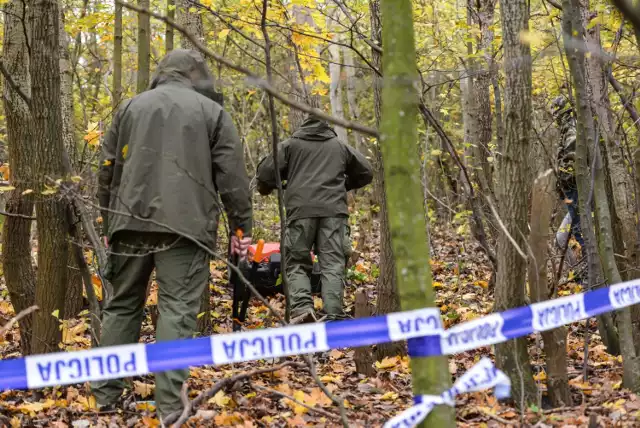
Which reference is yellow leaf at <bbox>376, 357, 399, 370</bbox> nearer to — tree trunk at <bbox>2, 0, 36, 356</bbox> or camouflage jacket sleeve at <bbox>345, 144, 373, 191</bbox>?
camouflage jacket sleeve at <bbox>345, 144, 373, 191</bbox>

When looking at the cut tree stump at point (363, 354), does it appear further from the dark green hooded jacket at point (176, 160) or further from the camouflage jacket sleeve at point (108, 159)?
the camouflage jacket sleeve at point (108, 159)

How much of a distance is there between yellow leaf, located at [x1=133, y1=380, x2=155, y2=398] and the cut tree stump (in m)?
1.46

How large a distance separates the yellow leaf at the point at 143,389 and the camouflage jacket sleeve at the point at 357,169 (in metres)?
3.17

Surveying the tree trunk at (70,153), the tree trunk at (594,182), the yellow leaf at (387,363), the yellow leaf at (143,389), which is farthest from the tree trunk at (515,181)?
the tree trunk at (70,153)

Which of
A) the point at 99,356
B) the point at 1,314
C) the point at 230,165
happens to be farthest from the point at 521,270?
the point at 1,314

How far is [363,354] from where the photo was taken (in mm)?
5125

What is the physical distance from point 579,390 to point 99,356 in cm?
291

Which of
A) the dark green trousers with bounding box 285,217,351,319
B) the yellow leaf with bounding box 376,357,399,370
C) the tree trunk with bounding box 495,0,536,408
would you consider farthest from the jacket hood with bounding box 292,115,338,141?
the tree trunk with bounding box 495,0,536,408

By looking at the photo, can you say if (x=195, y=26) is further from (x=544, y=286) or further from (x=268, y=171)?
(x=544, y=286)

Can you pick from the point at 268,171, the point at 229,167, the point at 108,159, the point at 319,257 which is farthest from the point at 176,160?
the point at 319,257

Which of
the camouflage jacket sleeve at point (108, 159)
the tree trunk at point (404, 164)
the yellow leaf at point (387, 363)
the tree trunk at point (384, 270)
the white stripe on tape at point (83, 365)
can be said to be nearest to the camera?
the tree trunk at point (404, 164)

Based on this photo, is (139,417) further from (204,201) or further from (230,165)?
(230,165)

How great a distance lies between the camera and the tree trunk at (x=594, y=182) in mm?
4207

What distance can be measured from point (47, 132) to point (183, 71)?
92 centimetres
